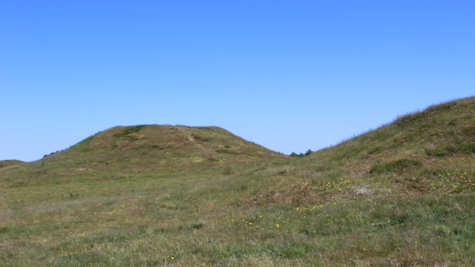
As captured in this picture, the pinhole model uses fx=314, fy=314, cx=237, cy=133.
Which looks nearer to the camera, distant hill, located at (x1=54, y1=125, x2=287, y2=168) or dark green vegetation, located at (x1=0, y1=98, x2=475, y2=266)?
dark green vegetation, located at (x1=0, y1=98, x2=475, y2=266)

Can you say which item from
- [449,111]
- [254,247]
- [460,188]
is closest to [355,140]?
[449,111]

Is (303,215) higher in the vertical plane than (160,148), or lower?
lower

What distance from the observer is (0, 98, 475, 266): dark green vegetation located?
7926mm

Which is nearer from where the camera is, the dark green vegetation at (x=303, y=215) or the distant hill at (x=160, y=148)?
the dark green vegetation at (x=303, y=215)

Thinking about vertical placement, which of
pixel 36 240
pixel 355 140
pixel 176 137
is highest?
pixel 176 137

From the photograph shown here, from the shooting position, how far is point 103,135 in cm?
6644

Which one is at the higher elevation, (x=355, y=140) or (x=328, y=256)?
(x=355, y=140)

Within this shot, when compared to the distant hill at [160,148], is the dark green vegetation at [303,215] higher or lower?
lower

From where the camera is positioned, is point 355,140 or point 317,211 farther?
point 355,140

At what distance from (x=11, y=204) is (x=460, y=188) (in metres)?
33.4

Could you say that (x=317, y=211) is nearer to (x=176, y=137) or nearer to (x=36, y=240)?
(x=36, y=240)

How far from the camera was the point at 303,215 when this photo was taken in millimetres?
13305

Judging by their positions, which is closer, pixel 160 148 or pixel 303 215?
pixel 303 215

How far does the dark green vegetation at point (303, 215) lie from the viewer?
7.93m
